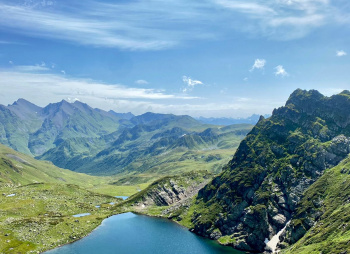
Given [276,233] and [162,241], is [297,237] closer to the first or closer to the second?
[276,233]

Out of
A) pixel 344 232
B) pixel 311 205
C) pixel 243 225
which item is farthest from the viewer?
pixel 243 225

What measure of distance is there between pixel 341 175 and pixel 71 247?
7027 inches

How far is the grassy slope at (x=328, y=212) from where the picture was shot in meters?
124

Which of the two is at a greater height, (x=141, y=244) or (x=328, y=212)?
(x=328, y=212)

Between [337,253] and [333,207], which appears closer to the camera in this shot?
[337,253]

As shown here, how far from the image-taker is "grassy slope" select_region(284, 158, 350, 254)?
124 metres

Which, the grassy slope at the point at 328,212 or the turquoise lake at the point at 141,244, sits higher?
the grassy slope at the point at 328,212

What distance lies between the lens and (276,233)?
179 meters

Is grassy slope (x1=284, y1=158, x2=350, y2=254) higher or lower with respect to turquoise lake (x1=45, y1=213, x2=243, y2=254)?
higher

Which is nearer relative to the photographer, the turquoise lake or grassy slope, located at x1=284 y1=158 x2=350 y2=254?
grassy slope, located at x1=284 y1=158 x2=350 y2=254

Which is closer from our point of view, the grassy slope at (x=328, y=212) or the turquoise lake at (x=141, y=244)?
the grassy slope at (x=328, y=212)

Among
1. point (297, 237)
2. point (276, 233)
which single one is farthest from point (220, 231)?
point (297, 237)

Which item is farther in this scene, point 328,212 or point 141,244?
point 141,244

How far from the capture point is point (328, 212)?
157 metres
